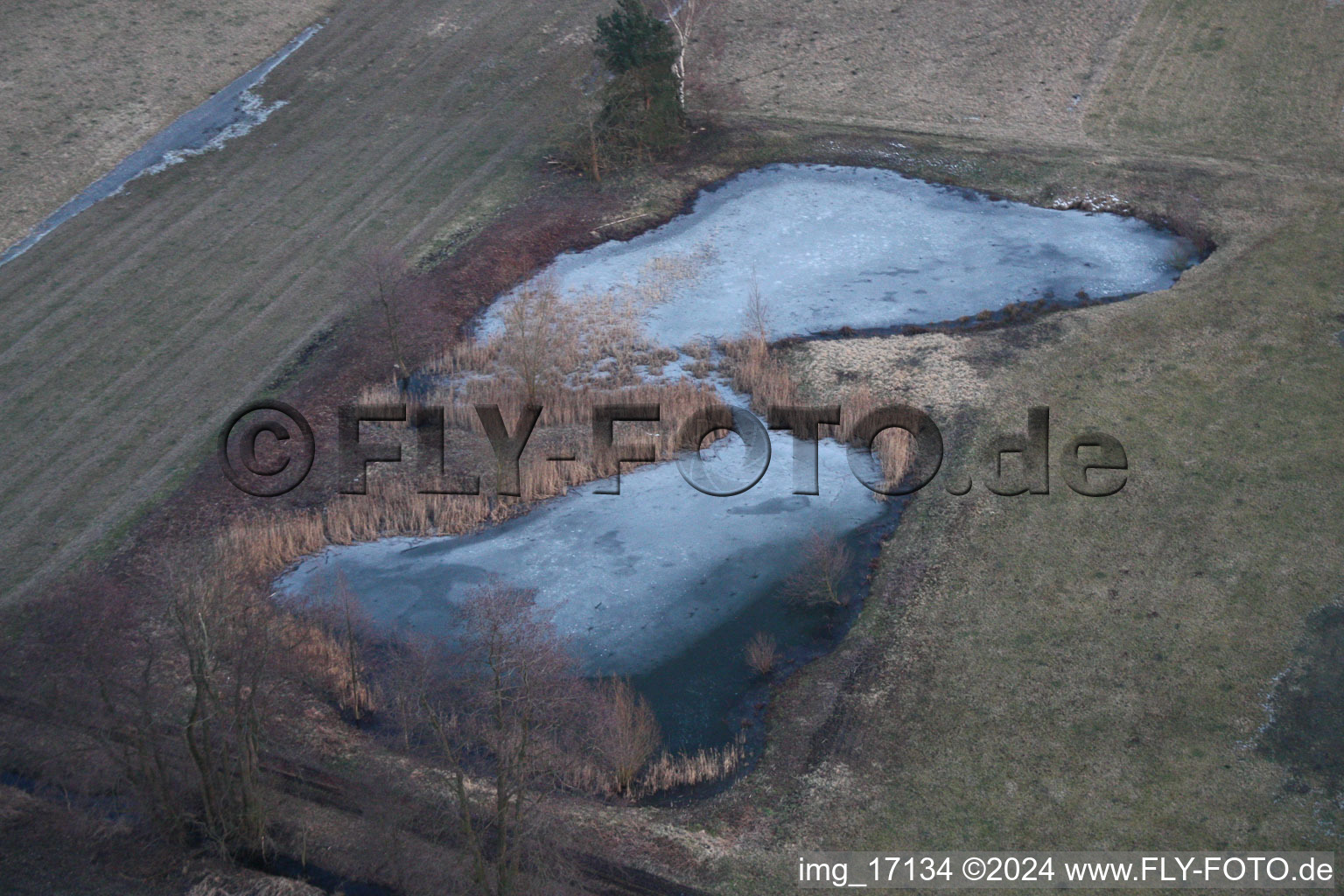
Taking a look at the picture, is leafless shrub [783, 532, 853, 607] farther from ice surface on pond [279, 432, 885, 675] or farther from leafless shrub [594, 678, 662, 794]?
leafless shrub [594, 678, 662, 794]

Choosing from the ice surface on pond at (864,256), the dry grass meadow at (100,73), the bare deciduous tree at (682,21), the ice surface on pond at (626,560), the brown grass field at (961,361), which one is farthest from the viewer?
the bare deciduous tree at (682,21)

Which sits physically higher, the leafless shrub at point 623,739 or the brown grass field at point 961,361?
the brown grass field at point 961,361

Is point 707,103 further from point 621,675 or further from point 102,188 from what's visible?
point 621,675

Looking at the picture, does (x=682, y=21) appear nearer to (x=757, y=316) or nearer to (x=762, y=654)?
(x=757, y=316)

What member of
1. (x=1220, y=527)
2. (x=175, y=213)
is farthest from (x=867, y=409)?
(x=175, y=213)

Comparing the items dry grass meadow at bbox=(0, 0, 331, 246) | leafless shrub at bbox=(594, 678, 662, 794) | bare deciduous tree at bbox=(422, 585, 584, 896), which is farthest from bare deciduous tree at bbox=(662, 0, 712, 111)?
leafless shrub at bbox=(594, 678, 662, 794)

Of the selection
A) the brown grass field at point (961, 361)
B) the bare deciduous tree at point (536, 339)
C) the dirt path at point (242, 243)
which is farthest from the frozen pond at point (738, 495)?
the dirt path at point (242, 243)

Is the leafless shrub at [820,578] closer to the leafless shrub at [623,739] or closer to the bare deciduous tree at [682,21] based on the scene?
the leafless shrub at [623,739]
